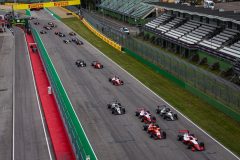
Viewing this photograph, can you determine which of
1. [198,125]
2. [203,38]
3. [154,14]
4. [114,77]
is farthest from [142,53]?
[154,14]

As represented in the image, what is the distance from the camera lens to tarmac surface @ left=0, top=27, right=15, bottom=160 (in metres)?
34.6

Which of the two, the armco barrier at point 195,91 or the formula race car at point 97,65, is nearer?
the armco barrier at point 195,91

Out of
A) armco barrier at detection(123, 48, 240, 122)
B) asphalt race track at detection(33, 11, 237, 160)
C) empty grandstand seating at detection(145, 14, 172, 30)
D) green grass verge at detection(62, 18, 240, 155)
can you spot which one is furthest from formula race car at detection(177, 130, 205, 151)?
empty grandstand seating at detection(145, 14, 172, 30)

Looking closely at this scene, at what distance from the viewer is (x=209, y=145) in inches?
1309

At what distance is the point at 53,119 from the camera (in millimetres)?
39875

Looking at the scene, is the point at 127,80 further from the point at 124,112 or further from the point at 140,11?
the point at 140,11

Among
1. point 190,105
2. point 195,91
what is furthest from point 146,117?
point 195,91

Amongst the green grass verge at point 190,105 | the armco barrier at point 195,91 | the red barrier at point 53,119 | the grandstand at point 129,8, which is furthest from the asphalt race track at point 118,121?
the grandstand at point 129,8

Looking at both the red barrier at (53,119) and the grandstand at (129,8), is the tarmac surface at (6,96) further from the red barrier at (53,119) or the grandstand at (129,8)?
the grandstand at (129,8)

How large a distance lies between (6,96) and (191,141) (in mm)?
23345

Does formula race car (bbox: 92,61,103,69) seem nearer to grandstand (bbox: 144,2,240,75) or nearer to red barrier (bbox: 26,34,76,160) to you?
red barrier (bbox: 26,34,76,160)

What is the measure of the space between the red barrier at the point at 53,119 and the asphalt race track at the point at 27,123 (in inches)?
26.3

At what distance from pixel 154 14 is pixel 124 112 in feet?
221

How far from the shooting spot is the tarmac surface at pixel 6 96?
3459 centimetres
